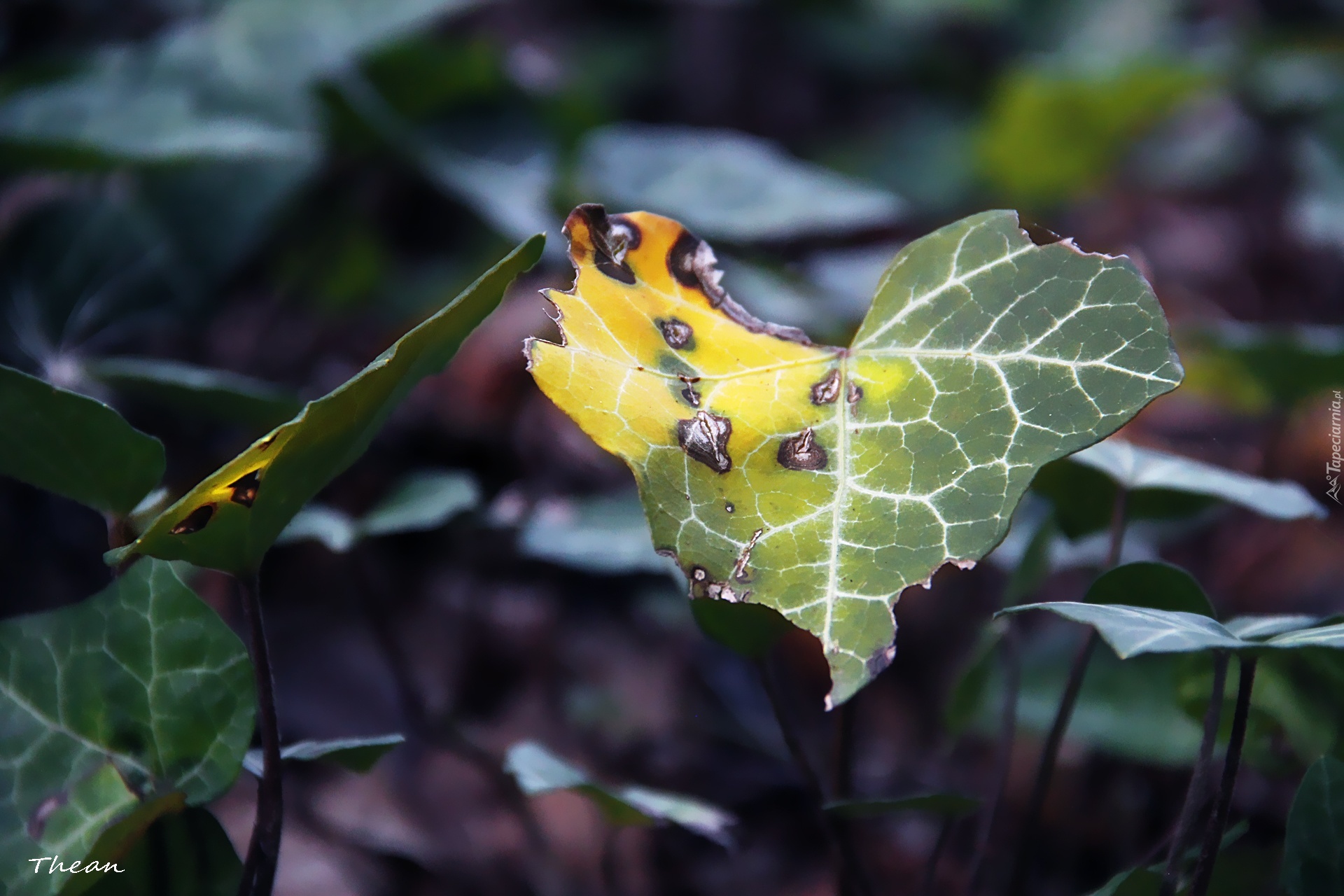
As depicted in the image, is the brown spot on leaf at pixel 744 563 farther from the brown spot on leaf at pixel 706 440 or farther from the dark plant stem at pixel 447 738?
the dark plant stem at pixel 447 738

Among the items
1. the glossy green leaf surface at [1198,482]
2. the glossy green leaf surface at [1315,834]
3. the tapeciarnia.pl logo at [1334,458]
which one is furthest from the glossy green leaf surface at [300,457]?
→ the tapeciarnia.pl logo at [1334,458]

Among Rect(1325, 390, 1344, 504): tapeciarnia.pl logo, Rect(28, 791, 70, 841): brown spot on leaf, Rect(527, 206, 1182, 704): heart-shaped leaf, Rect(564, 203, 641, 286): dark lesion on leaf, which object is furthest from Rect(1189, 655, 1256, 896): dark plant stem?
Rect(1325, 390, 1344, 504): tapeciarnia.pl logo

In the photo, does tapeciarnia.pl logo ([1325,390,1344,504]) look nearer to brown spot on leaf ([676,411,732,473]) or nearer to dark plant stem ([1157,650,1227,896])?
dark plant stem ([1157,650,1227,896])

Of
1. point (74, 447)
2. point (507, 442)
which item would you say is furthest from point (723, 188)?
point (74, 447)

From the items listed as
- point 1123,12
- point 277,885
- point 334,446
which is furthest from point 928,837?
point 1123,12

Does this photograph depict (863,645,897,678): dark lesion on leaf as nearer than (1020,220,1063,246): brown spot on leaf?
Yes

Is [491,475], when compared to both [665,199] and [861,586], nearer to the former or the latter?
[665,199]

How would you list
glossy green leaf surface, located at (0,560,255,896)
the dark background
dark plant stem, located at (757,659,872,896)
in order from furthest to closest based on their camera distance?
the dark background < dark plant stem, located at (757,659,872,896) < glossy green leaf surface, located at (0,560,255,896)
